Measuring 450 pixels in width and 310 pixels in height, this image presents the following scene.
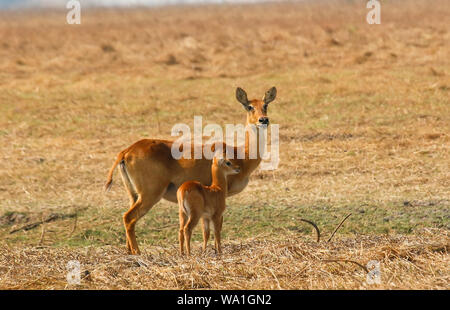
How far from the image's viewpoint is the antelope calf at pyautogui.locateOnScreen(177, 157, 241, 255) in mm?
8336

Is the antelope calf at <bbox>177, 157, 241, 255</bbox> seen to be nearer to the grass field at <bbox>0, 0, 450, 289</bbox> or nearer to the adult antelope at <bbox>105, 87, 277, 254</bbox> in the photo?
the grass field at <bbox>0, 0, 450, 289</bbox>

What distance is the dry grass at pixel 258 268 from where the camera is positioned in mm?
7340

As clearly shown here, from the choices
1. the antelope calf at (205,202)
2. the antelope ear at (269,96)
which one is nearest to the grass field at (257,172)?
the antelope calf at (205,202)

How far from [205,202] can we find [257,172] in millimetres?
5196

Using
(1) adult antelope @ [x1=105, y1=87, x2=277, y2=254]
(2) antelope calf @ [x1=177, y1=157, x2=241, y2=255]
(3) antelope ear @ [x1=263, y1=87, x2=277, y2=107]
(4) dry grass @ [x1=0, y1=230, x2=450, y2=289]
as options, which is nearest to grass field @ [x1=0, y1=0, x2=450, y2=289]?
(4) dry grass @ [x1=0, y1=230, x2=450, y2=289]

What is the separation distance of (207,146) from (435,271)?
10.3ft

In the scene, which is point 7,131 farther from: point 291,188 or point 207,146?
point 207,146

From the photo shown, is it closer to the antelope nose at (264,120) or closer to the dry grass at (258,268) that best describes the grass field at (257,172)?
the dry grass at (258,268)

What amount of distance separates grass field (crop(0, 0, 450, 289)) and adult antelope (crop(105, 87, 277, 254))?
0.53m

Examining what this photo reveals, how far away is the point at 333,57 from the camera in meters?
26.5

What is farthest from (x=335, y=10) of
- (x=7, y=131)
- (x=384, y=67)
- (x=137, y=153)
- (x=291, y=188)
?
(x=137, y=153)

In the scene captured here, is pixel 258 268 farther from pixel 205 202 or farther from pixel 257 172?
pixel 257 172

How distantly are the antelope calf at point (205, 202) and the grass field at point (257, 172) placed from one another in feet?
0.93
